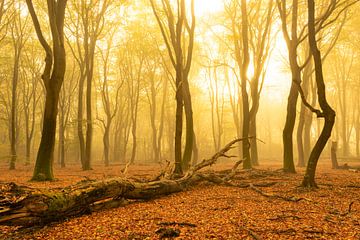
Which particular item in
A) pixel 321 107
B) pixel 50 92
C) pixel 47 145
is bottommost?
pixel 47 145

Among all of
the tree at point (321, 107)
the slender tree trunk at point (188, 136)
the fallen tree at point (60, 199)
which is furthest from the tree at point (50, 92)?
the tree at point (321, 107)

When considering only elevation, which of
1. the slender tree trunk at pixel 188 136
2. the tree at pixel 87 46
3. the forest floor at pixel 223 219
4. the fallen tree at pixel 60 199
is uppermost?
the tree at pixel 87 46

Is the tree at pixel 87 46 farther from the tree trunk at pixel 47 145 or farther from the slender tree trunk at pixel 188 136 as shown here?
the slender tree trunk at pixel 188 136

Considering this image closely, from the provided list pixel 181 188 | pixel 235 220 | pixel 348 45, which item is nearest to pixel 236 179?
pixel 181 188

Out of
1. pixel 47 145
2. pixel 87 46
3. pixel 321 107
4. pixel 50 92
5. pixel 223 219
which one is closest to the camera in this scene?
pixel 223 219

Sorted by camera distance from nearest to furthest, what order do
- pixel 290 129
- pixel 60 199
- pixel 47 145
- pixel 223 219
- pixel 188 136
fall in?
pixel 60 199 < pixel 223 219 < pixel 47 145 < pixel 290 129 < pixel 188 136

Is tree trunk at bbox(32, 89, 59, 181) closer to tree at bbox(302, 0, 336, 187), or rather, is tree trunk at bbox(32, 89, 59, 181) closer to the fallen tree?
the fallen tree

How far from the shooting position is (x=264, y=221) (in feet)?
17.8

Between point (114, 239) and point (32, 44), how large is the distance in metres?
27.5

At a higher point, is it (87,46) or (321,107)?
(87,46)

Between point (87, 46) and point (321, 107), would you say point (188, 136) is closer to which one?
point (321, 107)

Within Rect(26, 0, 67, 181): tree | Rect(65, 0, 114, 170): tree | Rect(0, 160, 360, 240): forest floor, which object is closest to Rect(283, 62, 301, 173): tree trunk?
Rect(0, 160, 360, 240): forest floor

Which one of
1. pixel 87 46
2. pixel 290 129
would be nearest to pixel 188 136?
pixel 290 129

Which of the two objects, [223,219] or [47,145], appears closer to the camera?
[223,219]
